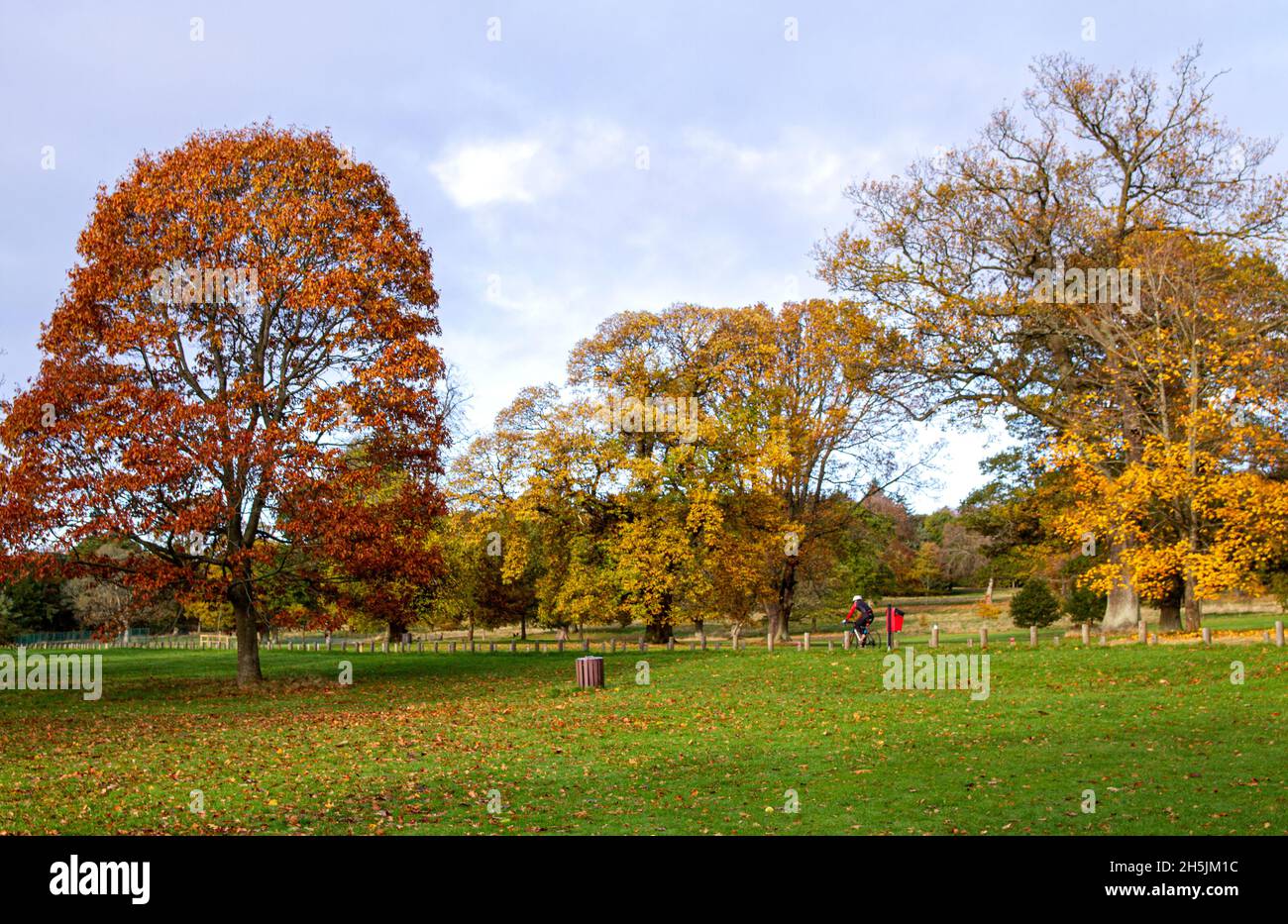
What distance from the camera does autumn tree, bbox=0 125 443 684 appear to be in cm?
2395

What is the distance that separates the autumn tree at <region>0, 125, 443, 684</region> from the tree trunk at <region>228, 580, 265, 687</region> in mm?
59

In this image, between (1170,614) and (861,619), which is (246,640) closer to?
(861,619)

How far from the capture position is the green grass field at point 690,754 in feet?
36.8

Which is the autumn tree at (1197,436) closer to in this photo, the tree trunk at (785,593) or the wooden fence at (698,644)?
the wooden fence at (698,644)

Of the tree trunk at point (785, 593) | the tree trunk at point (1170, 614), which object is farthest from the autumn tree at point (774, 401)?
the tree trunk at point (1170, 614)

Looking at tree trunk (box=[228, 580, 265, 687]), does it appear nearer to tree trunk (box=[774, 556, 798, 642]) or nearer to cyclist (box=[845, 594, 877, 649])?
cyclist (box=[845, 594, 877, 649])

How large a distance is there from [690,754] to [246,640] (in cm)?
1684

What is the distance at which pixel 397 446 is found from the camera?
88.8ft

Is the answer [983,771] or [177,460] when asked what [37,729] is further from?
[983,771]

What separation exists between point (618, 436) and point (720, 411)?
4953 millimetres

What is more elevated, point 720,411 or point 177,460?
point 720,411

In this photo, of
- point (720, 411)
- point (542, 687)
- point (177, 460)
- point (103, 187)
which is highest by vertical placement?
point (103, 187)

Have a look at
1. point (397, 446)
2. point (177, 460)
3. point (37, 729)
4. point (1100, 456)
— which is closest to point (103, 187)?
point (177, 460)
